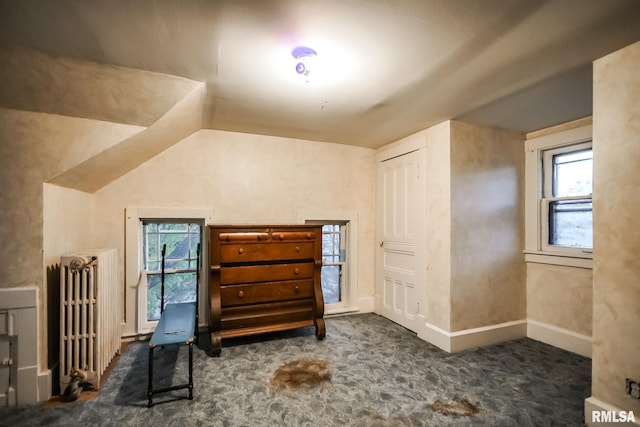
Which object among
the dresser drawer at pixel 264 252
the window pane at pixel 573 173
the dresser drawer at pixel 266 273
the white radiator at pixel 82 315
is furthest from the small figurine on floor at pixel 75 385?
the window pane at pixel 573 173

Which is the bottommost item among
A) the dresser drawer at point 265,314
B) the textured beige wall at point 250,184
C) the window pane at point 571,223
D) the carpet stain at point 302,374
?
the carpet stain at point 302,374

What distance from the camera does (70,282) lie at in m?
2.13

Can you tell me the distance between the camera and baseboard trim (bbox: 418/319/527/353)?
2.94 m

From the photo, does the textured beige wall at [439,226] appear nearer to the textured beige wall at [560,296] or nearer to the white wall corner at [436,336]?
the white wall corner at [436,336]

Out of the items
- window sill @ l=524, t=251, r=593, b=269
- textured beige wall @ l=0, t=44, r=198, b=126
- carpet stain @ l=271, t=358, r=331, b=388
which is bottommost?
carpet stain @ l=271, t=358, r=331, b=388

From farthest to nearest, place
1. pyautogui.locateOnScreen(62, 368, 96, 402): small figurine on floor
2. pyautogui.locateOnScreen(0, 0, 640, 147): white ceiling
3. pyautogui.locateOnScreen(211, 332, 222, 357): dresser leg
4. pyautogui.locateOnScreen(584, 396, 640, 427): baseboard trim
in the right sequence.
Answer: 1. pyautogui.locateOnScreen(211, 332, 222, 357): dresser leg
2. pyautogui.locateOnScreen(62, 368, 96, 402): small figurine on floor
3. pyautogui.locateOnScreen(584, 396, 640, 427): baseboard trim
4. pyautogui.locateOnScreen(0, 0, 640, 147): white ceiling

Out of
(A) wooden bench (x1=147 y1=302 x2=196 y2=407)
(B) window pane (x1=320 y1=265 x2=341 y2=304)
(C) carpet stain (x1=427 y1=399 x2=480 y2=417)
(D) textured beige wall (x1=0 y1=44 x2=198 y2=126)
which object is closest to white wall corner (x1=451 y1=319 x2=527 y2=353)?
(C) carpet stain (x1=427 y1=399 x2=480 y2=417)

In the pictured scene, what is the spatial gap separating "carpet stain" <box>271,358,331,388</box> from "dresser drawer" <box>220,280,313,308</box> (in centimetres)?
69

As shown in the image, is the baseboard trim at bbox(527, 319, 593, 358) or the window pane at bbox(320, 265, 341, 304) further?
the window pane at bbox(320, 265, 341, 304)

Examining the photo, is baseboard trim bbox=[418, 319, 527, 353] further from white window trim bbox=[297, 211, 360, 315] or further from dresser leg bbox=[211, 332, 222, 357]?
dresser leg bbox=[211, 332, 222, 357]

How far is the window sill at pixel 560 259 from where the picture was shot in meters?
2.87

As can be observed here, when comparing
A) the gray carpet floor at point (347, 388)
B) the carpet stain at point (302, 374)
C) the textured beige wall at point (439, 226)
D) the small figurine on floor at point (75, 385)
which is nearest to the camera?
the gray carpet floor at point (347, 388)

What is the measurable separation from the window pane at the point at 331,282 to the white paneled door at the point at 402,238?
586 mm

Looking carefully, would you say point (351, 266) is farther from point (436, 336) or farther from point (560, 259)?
point (560, 259)
